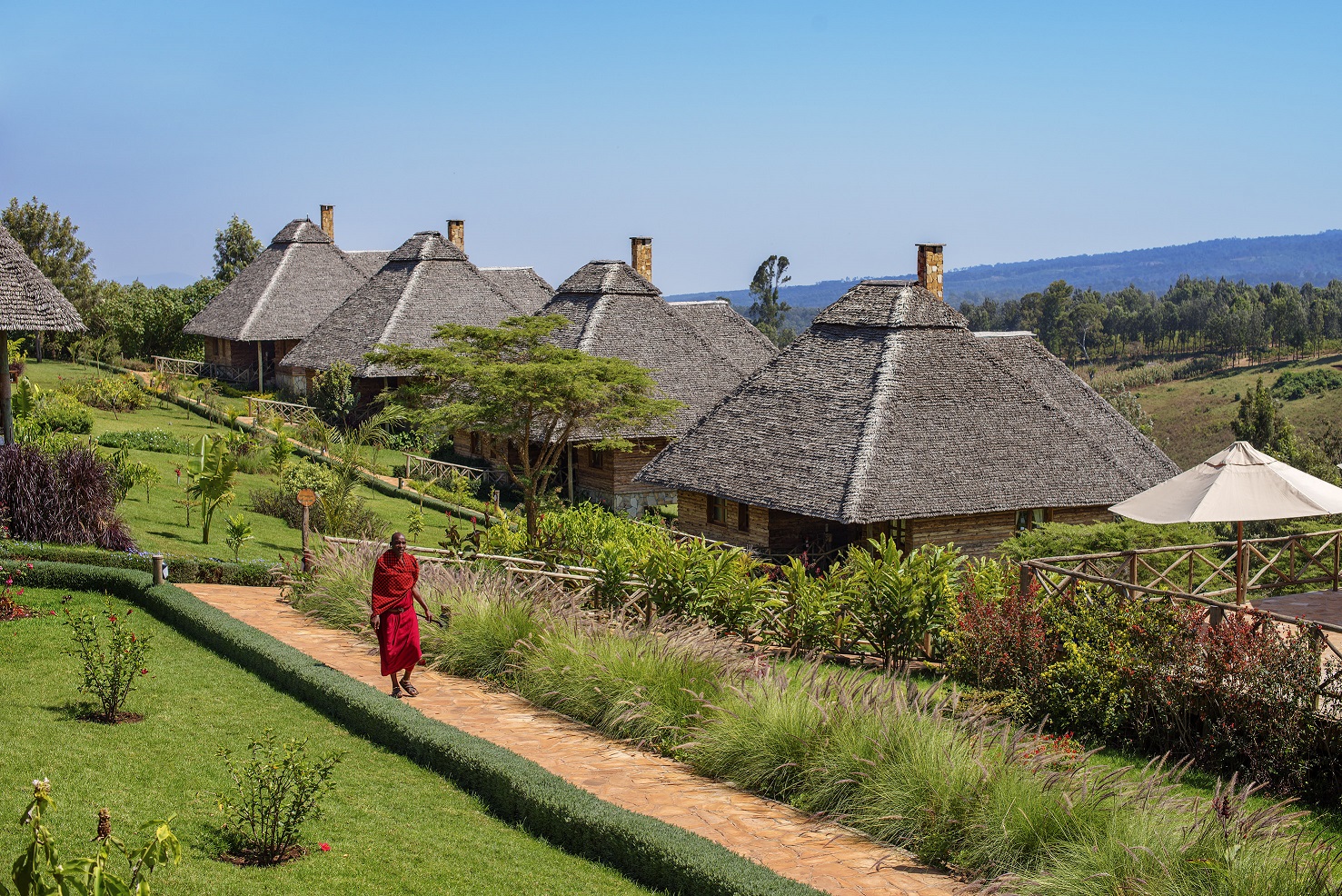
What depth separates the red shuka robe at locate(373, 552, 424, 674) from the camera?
11125mm

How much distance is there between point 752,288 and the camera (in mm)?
101375

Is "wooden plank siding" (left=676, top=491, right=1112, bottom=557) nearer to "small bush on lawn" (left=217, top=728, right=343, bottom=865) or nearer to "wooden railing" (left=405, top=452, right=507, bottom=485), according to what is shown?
"wooden railing" (left=405, top=452, right=507, bottom=485)

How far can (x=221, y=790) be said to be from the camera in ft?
28.0

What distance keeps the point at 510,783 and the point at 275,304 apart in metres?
40.2

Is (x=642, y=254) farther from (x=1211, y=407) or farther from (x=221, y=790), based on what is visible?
(x=1211, y=407)

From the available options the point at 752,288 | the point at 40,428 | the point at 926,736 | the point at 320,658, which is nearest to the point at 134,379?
the point at 40,428

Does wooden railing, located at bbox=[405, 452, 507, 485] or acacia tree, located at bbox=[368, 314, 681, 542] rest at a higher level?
acacia tree, located at bbox=[368, 314, 681, 542]

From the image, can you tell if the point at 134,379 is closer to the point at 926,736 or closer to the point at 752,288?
the point at 926,736

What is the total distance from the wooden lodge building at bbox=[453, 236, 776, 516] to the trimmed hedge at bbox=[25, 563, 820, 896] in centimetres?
1847

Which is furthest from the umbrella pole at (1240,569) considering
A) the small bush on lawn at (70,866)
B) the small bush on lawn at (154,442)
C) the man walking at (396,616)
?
the small bush on lawn at (154,442)

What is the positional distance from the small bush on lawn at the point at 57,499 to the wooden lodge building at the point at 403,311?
787 inches

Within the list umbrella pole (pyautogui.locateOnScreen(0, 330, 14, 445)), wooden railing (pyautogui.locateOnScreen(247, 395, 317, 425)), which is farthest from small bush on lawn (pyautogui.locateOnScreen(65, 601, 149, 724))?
wooden railing (pyautogui.locateOnScreen(247, 395, 317, 425))

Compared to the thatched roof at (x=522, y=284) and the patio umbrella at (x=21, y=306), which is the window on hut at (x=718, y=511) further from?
the thatched roof at (x=522, y=284)

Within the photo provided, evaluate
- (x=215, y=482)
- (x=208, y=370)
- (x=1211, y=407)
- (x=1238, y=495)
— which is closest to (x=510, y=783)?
(x=1238, y=495)
